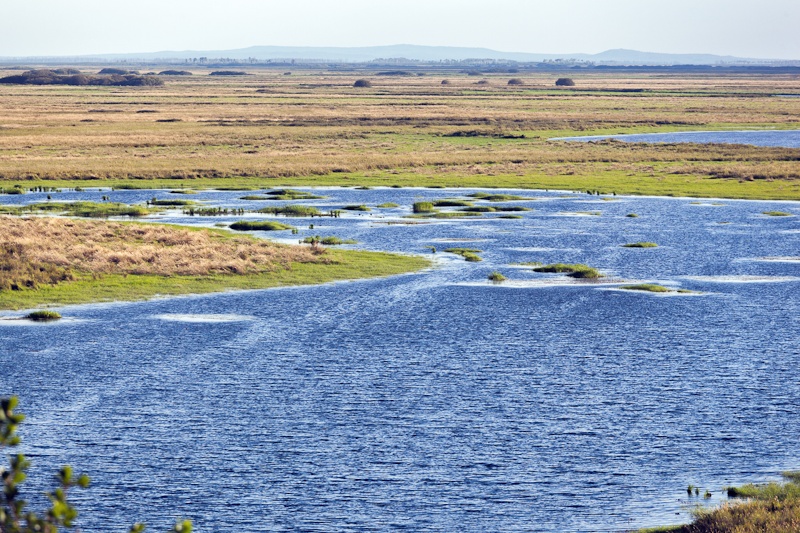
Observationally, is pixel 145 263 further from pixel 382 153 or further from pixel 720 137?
pixel 720 137

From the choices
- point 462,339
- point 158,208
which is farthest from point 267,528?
point 158,208

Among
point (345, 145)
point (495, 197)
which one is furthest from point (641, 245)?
point (345, 145)

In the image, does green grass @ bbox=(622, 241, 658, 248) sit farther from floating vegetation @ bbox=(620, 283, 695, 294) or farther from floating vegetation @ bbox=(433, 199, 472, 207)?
floating vegetation @ bbox=(433, 199, 472, 207)

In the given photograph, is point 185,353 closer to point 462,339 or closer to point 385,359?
point 385,359

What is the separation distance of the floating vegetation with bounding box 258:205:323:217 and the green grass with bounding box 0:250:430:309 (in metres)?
17.3

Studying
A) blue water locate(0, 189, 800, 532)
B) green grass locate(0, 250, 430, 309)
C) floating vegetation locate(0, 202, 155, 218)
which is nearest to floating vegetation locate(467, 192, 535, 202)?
floating vegetation locate(0, 202, 155, 218)

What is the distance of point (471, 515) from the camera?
2512 cm

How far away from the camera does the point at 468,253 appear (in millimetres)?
62469

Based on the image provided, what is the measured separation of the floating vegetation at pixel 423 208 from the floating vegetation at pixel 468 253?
16.1 metres

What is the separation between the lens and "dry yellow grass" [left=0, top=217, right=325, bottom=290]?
5450cm

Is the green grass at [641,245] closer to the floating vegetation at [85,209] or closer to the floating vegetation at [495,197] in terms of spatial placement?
the floating vegetation at [495,197]

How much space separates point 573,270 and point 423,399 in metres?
24.6

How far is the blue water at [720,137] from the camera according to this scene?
450 feet

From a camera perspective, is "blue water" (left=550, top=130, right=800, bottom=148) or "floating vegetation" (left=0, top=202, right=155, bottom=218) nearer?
"floating vegetation" (left=0, top=202, right=155, bottom=218)
